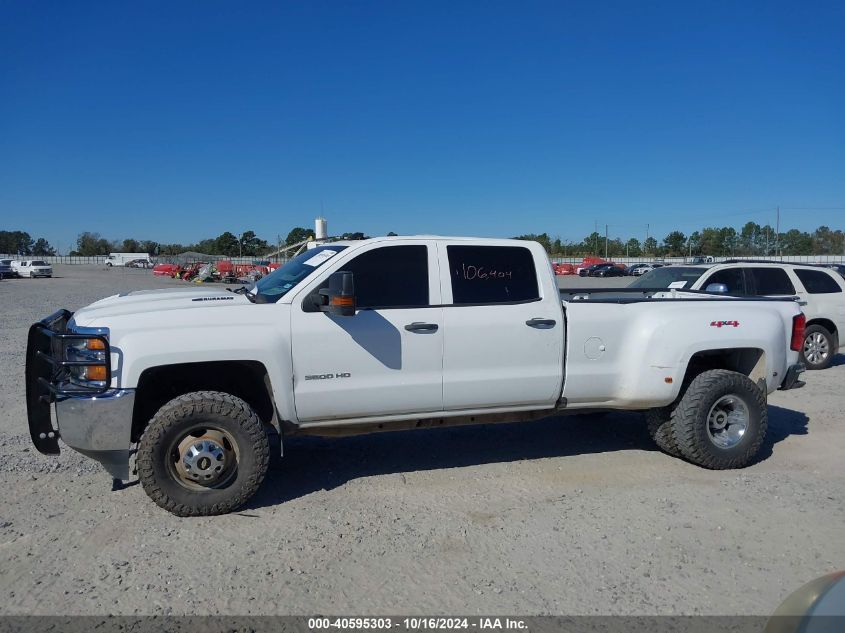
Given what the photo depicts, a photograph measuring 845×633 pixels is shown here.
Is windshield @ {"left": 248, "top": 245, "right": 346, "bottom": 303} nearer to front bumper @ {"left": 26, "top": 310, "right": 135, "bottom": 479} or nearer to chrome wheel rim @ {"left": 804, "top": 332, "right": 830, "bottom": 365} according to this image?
front bumper @ {"left": 26, "top": 310, "right": 135, "bottom": 479}

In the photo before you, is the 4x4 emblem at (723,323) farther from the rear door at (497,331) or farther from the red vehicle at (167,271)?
the red vehicle at (167,271)

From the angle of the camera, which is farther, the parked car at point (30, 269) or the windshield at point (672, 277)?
the parked car at point (30, 269)

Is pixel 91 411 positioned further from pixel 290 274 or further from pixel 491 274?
pixel 491 274

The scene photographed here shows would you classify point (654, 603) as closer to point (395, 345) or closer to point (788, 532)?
point (788, 532)

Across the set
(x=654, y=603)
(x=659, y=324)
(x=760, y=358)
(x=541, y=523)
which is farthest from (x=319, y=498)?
(x=760, y=358)

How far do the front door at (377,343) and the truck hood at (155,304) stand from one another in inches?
26.4

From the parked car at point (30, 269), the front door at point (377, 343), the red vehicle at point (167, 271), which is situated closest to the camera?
the front door at point (377, 343)

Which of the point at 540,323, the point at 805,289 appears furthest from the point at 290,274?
the point at 805,289

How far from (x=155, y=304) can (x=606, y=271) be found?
61.7 metres

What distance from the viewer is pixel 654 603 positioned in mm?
3359

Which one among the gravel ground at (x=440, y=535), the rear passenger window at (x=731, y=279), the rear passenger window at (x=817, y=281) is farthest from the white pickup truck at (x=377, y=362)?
the rear passenger window at (x=817, y=281)

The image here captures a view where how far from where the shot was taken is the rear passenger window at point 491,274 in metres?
4.93

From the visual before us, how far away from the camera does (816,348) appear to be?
10289 mm

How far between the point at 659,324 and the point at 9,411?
668cm
